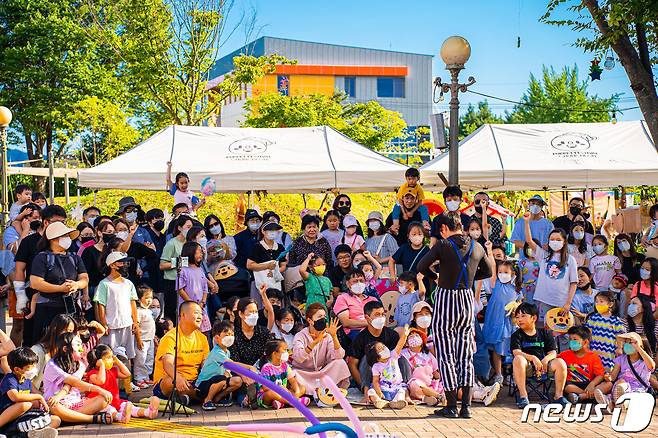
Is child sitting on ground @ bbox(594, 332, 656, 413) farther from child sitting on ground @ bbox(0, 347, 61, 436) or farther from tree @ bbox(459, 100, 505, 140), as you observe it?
tree @ bbox(459, 100, 505, 140)

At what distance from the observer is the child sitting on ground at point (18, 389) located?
24.7 feet

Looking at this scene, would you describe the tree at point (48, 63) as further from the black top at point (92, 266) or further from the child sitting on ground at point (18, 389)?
the child sitting on ground at point (18, 389)

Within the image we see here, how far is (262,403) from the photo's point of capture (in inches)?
363

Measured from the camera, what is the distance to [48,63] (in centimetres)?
4009

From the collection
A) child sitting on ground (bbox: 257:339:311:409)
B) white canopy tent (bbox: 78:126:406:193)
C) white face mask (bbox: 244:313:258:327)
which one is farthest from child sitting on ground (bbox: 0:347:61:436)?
white canopy tent (bbox: 78:126:406:193)

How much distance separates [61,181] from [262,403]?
3073 centimetres

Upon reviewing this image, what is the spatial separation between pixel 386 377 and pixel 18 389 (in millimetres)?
3877

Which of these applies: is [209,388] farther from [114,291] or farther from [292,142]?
[292,142]

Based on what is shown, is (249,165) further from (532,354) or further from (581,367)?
(581,367)

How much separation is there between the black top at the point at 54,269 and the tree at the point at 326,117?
22448mm

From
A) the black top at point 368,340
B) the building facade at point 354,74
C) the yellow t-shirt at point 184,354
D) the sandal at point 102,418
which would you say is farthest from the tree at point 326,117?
the building facade at point 354,74

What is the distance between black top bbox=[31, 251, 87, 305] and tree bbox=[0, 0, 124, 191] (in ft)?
100

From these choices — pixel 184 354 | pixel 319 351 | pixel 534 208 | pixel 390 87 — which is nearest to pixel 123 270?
pixel 184 354

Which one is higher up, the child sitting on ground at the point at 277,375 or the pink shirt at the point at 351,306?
the pink shirt at the point at 351,306
